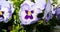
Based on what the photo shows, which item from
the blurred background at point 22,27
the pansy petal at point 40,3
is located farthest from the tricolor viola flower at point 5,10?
the pansy petal at point 40,3

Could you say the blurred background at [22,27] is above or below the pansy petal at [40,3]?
below

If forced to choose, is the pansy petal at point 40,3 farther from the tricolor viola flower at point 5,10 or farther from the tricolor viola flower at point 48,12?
Result: the tricolor viola flower at point 5,10

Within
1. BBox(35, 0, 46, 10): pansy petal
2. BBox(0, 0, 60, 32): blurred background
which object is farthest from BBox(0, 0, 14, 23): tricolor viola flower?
BBox(35, 0, 46, 10): pansy petal

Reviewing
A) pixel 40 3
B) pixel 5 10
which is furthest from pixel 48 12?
pixel 5 10

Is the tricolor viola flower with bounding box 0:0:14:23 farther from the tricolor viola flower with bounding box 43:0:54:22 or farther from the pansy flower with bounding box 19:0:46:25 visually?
the tricolor viola flower with bounding box 43:0:54:22

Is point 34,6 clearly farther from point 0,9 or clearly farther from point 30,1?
point 0,9
